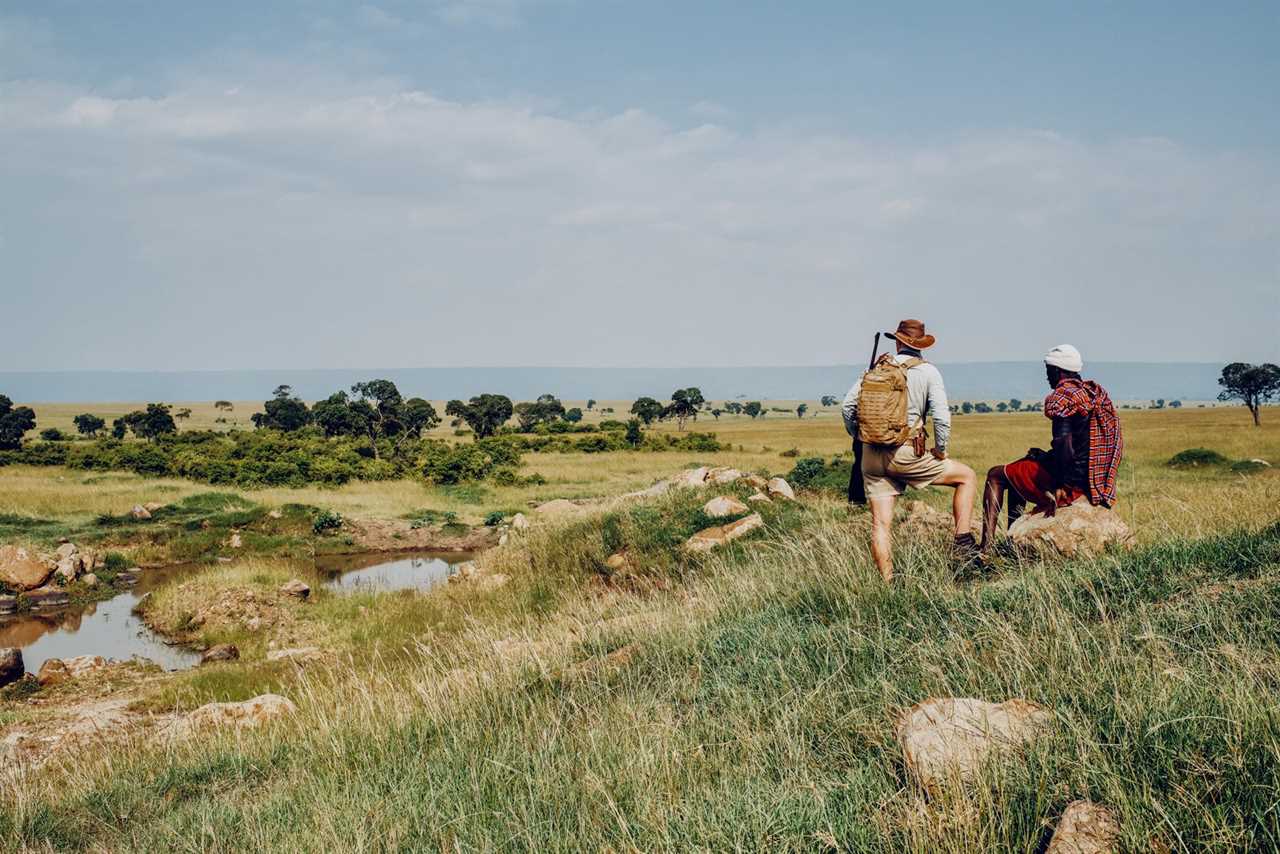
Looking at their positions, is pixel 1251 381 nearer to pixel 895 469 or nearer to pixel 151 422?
pixel 895 469

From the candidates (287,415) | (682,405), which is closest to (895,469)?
(682,405)

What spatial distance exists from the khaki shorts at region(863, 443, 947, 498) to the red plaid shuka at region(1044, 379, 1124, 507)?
4.20 feet

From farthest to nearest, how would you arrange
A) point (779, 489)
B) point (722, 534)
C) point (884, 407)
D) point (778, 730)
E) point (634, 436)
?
point (634, 436) → point (779, 489) → point (722, 534) → point (884, 407) → point (778, 730)

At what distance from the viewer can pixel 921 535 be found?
7852 millimetres

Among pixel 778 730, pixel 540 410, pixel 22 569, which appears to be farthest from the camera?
pixel 540 410

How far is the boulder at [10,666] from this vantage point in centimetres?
1235

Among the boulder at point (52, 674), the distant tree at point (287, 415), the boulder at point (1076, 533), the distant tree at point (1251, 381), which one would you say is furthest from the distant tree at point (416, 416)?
the distant tree at point (1251, 381)

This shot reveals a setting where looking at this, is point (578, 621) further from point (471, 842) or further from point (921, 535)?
point (471, 842)

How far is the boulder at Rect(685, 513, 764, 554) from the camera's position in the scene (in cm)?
1266

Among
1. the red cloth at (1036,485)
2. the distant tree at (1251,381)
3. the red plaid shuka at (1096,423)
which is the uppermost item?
the distant tree at (1251,381)

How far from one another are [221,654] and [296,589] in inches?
→ 127

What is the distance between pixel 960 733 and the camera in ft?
10.6

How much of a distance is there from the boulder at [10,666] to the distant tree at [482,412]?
56.3 m

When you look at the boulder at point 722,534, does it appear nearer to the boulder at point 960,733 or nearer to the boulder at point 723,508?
the boulder at point 723,508
